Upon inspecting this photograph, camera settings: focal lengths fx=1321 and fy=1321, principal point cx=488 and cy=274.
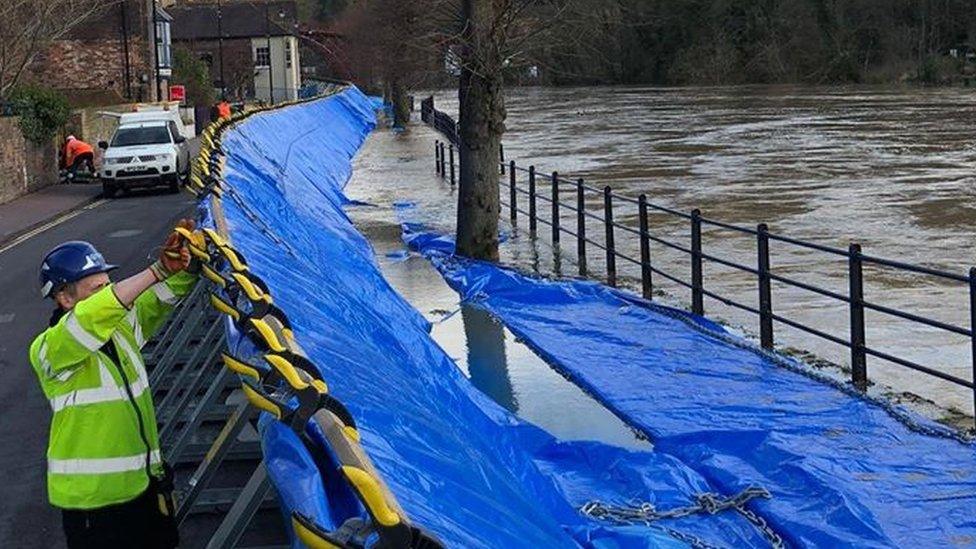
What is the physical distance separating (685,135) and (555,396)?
4010 cm

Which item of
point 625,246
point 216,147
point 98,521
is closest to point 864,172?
point 625,246

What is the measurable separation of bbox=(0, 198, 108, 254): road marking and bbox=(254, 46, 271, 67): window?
239 ft

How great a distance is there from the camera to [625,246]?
20.2 metres

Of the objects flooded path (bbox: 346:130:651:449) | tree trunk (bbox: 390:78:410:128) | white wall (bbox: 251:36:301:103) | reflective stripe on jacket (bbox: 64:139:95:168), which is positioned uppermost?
white wall (bbox: 251:36:301:103)

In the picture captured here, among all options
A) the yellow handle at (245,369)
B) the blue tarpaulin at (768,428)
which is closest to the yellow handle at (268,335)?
the yellow handle at (245,369)

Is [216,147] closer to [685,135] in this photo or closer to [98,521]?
[98,521]

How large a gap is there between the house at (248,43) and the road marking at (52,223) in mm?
66843

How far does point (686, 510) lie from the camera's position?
24.0 feet

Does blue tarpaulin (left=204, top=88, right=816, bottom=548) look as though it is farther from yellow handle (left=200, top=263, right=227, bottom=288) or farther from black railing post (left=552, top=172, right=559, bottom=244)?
black railing post (left=552, top=172, right=559, bottom=244)

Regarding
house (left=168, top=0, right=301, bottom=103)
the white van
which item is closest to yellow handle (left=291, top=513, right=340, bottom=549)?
the white van

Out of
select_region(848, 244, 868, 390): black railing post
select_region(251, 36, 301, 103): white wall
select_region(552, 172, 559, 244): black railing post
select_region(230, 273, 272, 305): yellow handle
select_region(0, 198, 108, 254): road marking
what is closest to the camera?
select_region(230, 273, 272, 305): yellow handle

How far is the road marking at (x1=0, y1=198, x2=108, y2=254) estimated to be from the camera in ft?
71.5

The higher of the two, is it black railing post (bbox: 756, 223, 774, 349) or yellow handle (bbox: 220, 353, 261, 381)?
yellow handle (bbox: 220, 353, 261, 381)

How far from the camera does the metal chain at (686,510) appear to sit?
7137mm
